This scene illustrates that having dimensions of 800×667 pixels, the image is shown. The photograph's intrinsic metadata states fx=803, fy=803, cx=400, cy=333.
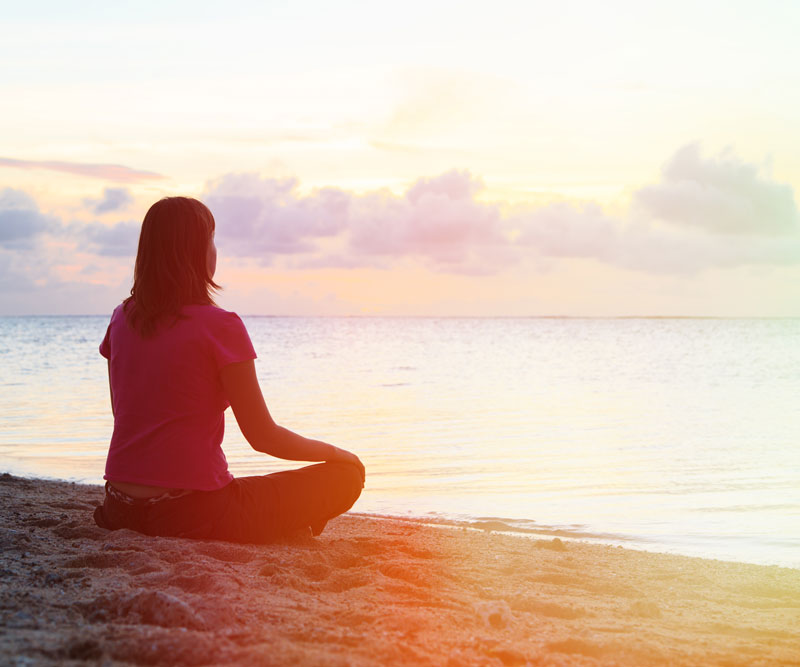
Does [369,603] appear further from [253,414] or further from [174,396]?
[174,396]

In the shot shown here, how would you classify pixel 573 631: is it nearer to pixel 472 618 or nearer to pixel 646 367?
pixel 472 618

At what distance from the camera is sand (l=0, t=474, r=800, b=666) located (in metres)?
2.60

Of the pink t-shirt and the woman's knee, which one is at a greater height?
the pink t-shirt

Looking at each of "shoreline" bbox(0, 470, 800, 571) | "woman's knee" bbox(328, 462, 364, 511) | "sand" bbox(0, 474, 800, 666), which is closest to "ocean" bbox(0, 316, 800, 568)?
"shoreline" bbox(0, 470, 800, 571)

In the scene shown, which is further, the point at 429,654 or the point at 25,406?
the point at 25,406

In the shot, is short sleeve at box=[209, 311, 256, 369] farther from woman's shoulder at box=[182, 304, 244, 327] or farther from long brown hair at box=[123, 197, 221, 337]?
long brown hair at box=[123, 197, 221, 337]

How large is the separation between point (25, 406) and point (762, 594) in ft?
42.1

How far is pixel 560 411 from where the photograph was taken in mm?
13281

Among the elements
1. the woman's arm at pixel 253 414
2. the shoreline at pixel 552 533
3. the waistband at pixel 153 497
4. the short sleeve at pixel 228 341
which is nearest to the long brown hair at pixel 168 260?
the short sleeve at pixel 228 341

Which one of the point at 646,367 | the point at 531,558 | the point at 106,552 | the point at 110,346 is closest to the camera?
the point at 106,552

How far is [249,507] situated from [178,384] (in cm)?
82

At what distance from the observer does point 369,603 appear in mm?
3293

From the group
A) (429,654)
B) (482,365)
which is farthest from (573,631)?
(482,365)

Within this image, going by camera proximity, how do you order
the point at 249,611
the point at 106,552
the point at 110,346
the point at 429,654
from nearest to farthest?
the point at 429,654
the point at 249,611
the point at 106,552
the point at 110,346
